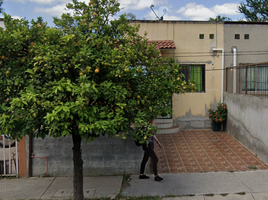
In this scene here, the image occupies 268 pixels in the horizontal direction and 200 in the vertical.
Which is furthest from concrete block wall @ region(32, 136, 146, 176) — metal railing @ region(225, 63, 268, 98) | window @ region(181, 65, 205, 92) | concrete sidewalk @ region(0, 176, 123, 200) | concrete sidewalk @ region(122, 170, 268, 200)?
window @ region(181, 65, 205, 92)

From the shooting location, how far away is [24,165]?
644 centimetres

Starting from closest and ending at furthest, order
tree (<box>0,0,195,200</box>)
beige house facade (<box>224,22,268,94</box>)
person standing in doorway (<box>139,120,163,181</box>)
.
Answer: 1. tree (<box>0,0,195,200</box>)
2. person standing in doorway (<box>139,120,163,181</box>)
3. beige house facade (<box>224,22,268,94</box>)

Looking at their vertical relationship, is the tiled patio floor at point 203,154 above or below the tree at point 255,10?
below

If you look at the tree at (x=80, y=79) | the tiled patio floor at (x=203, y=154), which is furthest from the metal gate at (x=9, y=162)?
the tiled patio floor at (x=203, y=154)

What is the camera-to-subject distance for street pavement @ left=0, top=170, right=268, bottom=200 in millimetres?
5332

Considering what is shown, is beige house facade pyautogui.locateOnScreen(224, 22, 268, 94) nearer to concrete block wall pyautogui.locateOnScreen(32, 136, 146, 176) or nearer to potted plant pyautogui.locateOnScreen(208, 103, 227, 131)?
potted plant pyautogui.locateOnScreen(208, 103, 227, 131)

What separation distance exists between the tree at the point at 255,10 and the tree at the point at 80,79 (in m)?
22.7

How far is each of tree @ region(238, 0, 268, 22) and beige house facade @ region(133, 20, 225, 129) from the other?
1527 cm

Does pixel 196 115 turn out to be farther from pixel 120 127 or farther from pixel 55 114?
pixel 55 114

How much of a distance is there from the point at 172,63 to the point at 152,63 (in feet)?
1.45

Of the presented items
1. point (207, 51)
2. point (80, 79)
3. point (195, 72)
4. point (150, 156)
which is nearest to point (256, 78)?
point (207, 51)

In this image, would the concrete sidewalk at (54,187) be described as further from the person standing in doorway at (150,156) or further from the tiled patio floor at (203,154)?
the tiled patio floor at (203,154)

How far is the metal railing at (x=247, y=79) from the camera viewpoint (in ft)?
29.7

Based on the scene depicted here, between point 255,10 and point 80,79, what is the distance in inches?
977
